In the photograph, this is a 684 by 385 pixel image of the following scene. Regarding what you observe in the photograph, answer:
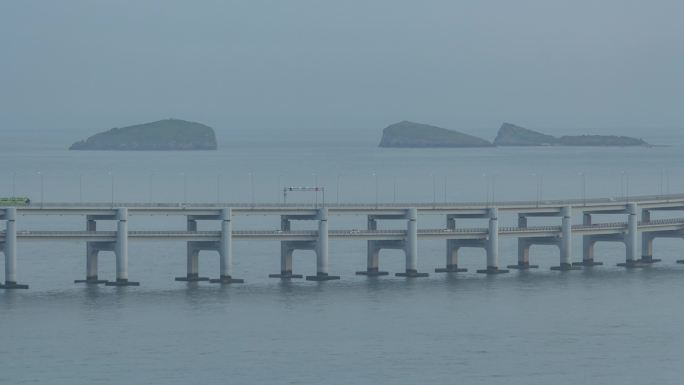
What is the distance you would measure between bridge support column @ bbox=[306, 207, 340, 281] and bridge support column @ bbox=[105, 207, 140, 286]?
1243 cm

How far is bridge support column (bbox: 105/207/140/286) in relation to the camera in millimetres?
117125

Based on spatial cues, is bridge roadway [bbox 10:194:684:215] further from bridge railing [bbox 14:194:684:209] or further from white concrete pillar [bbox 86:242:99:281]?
white concrete pillar [bbox 86:242:99:281]

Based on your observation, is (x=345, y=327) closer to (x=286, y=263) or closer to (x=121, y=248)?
(x=121, y=248)

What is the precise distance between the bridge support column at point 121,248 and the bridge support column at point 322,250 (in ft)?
40.8

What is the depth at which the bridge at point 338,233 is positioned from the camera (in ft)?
388

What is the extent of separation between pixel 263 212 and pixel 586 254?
87.5ft

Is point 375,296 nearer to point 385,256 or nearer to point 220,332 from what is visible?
point 220,332

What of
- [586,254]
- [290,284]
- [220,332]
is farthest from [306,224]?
[220,332]

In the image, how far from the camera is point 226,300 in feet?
367

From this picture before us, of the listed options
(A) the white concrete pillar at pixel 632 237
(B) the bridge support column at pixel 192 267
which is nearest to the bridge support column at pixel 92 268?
(B) the bridge support column at pixel 192 267

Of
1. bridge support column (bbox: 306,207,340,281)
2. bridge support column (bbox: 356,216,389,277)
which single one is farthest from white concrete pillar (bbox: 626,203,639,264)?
bridge support column (bbox: 306,207,340,281)

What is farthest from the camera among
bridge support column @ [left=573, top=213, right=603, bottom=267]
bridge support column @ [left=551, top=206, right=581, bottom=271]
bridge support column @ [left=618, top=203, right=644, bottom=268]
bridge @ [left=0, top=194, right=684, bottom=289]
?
bridge support column @ [left=573, top=213, right=603, bottom=267]

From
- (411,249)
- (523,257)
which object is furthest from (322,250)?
(523,257)

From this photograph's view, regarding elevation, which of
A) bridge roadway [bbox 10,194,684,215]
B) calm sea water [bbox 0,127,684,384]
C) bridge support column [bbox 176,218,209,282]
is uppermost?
bridge roadway [bbox 10,194,684,215]
